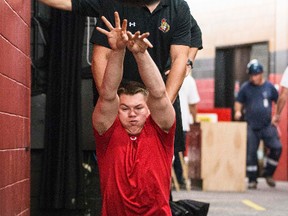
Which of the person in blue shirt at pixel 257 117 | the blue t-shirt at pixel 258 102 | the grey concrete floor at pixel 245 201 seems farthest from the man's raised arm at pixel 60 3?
the blue t-shirt at pixel 258 102

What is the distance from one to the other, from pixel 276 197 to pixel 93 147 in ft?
16.2

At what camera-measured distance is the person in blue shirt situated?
12672 mm

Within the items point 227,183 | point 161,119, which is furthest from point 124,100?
point 227,183

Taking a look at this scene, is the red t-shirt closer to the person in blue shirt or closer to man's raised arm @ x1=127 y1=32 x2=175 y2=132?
man's raised arm @ x1=127 y1=32 x2=175 y2=132

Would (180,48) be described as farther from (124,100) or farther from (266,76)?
(266,76)

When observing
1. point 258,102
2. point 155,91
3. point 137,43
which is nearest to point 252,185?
point 258,102

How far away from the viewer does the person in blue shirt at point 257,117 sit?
41.6ft

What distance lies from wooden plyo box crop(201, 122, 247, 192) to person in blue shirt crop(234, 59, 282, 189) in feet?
0.84

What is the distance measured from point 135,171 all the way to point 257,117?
8.72m

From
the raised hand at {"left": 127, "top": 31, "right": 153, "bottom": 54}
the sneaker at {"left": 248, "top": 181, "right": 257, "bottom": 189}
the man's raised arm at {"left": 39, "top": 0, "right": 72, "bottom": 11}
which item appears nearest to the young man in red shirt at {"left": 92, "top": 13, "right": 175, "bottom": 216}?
the raised hand at {"left": 127, "top": 31, "right": 153, "bottom": 54}

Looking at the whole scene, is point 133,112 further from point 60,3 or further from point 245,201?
point 245,201

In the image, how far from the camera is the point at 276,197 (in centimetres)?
1100

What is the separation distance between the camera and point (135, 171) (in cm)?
417

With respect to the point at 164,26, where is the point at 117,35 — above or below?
below
